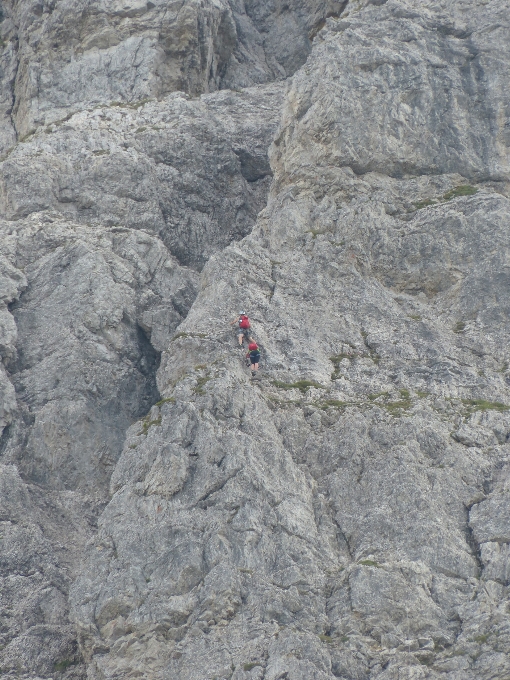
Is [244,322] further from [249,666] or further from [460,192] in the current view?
[249,666]

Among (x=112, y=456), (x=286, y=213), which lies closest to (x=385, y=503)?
(x=112, y=456)

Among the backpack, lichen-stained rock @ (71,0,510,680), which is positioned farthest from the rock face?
the backpack

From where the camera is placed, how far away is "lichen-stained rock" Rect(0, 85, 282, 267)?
171ft

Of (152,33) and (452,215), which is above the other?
(152,33)

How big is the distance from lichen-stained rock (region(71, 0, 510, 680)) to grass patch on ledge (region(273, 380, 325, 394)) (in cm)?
13

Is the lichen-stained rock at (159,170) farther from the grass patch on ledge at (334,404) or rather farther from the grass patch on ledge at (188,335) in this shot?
the grass patch on ledge at (334,404)

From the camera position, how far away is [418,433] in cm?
3591

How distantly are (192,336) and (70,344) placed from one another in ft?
24.3

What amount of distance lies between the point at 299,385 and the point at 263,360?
1816mm

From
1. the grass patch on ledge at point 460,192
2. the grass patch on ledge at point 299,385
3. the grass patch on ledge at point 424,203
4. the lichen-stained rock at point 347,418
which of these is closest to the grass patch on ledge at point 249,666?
the lichen-stained rock at point 347,418

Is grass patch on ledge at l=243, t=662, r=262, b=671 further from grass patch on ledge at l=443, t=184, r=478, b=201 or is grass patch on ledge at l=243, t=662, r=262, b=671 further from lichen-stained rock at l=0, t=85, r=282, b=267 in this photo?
lichen-stained rock at l=0, t=85, r=282, b=267

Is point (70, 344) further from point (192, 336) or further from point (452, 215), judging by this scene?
point (452, 215)

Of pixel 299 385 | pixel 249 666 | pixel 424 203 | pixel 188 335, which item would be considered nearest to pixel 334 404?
pixel 299 385

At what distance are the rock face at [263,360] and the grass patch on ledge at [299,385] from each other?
122mm
